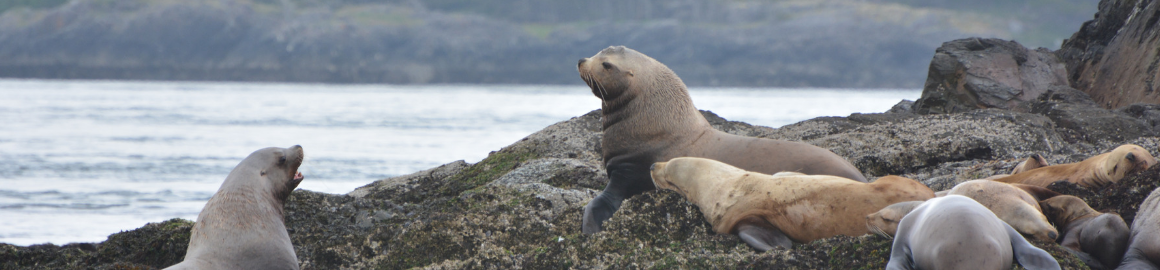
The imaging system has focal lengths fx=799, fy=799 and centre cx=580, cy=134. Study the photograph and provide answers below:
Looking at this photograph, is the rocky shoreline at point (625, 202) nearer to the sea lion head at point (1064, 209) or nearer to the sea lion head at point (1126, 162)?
the sea lion head at point (1126, 162)

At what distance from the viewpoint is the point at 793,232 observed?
367cm

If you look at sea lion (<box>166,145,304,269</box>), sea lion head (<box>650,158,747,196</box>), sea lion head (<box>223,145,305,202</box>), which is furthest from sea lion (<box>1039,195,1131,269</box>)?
sea lion head (<box>223,145,305,202</box>)

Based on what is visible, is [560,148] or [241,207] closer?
[241,207]

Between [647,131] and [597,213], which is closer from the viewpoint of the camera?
[597,213]

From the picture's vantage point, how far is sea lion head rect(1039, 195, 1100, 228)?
3643mm

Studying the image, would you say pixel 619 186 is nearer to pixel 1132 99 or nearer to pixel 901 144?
pixel 901 144

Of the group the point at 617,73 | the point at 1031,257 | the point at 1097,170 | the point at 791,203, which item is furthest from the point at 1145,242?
the point at 617,73

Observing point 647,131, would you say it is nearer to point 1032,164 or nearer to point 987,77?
point 1032,164

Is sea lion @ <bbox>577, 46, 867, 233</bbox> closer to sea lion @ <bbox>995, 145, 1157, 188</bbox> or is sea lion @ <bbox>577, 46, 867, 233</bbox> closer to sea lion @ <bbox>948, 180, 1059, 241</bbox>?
sea lion @ <bbox>948, 180, 1059, 241</bbox>

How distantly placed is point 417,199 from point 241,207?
217 centimetres

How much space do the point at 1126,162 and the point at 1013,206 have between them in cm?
149

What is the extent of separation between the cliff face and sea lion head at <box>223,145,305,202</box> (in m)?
8.05

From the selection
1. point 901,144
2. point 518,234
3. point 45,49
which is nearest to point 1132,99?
point 901,144

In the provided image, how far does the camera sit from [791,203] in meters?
3.70
